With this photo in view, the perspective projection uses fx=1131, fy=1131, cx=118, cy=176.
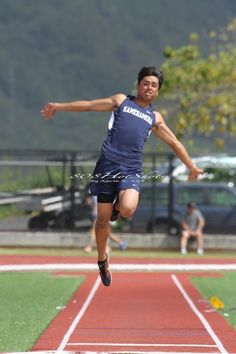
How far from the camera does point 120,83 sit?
342 ft

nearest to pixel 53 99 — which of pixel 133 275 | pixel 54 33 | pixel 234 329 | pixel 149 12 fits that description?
pixel 54 33

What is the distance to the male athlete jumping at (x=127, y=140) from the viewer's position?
445 inches

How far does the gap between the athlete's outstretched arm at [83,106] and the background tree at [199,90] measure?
2042 centimetres

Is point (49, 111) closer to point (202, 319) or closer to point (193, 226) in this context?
point (202, 319)

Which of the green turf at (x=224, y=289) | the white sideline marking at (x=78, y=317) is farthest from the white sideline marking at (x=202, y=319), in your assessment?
the white sideline marking at (x=78, y=317)

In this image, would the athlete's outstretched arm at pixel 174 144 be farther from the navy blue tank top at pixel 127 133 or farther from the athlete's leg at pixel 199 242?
the athlete's leg at pixel 199 242

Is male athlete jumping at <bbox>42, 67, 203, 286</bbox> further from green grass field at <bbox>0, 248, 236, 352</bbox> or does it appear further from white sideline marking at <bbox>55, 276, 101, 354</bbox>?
green grass field at <bbox>0, 248, 236, 352</bbox>

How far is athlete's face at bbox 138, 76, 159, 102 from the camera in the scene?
37.0ft

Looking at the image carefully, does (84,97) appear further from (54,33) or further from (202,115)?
(202,115)

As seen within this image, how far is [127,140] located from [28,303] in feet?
17.5

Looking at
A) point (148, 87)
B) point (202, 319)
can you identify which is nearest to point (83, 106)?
point (148, 87)

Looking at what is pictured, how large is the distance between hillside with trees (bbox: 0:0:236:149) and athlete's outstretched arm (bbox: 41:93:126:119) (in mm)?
76175

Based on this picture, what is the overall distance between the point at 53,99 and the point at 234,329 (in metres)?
82.8

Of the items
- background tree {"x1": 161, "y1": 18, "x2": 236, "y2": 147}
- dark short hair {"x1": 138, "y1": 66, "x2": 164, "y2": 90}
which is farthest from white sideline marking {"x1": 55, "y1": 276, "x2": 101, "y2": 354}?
background tree {"x1": 161, "y1": 18, "x2": 236, "y2": 147}
